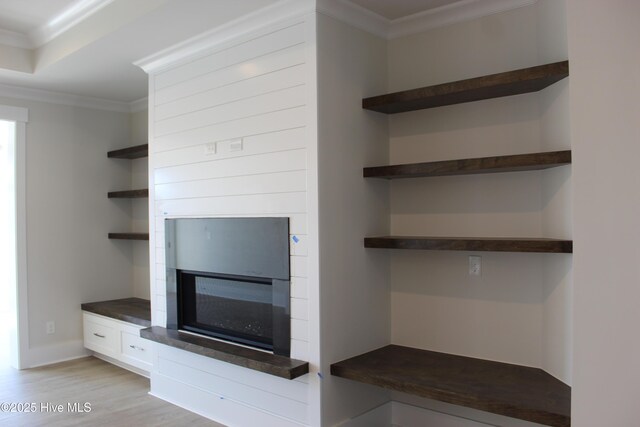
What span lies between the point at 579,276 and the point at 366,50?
178cm

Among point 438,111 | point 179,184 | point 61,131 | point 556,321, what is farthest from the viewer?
point 61,131

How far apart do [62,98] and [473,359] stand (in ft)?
13.9

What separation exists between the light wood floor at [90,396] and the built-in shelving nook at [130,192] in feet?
3.88

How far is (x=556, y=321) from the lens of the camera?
2.50 meters

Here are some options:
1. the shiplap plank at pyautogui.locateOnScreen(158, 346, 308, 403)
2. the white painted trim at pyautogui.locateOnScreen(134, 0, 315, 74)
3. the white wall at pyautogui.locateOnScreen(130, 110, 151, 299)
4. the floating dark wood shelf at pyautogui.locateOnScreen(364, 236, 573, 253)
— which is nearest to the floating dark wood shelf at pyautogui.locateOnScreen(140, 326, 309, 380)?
the shiplap plank at pyautogui.locateOnScreen(158, 346, 308, 403)

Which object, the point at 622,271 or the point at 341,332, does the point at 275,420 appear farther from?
the point at 622,271

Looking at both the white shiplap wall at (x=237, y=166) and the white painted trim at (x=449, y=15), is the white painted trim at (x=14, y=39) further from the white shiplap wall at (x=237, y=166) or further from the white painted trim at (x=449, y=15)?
the white painted trim at (x=449, y=15)

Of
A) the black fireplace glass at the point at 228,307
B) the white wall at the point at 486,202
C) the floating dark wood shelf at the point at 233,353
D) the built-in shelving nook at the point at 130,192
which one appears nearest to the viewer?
the white wall at the point at 486,202

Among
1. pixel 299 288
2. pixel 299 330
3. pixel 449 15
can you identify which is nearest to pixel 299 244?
pixel 299 288

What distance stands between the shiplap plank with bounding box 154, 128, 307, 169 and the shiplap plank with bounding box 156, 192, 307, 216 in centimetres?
27

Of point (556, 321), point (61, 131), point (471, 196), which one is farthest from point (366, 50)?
point (61, 131)

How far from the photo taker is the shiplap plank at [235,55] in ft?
9.40

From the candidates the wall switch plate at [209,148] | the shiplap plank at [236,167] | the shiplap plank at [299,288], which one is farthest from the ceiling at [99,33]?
the shiplap plank at [299,288]

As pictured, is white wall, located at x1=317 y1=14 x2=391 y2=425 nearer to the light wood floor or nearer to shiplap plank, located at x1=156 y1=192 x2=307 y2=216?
shiplap plank, located at x1=156 y1=192 x2=307 y2=216
